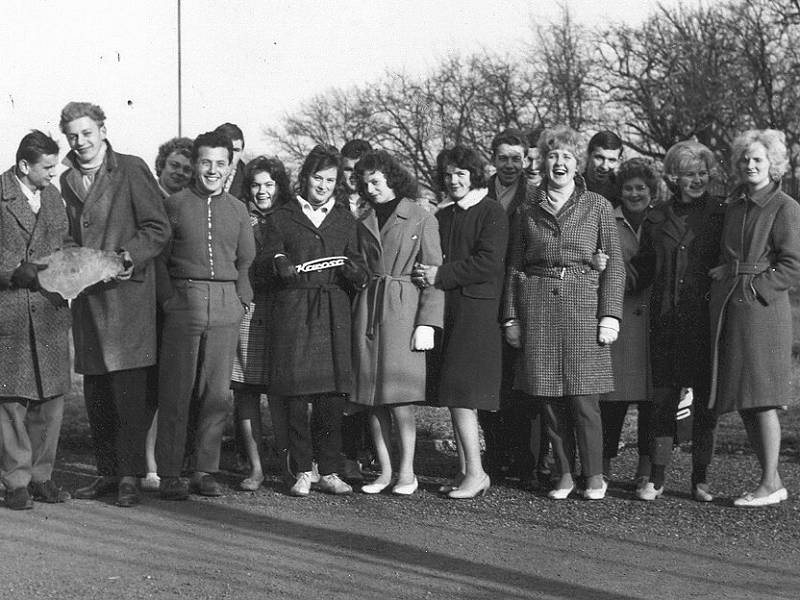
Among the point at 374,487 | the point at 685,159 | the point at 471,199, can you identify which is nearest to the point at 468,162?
the point at 471,199

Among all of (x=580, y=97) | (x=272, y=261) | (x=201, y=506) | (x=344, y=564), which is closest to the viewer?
(x=344, y=564)

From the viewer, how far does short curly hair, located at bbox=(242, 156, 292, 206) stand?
305 inches

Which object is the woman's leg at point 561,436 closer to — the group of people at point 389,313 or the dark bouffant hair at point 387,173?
the group of people at point 389,313

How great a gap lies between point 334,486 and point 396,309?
979 mm

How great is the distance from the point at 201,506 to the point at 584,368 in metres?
2.04

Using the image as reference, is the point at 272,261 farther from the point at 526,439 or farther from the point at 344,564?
the point at 344,564

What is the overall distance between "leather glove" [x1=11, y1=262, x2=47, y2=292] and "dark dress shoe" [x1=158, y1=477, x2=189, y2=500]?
1.18 meters

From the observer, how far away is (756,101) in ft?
118

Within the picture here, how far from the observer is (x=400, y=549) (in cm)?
564

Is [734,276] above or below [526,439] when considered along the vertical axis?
above

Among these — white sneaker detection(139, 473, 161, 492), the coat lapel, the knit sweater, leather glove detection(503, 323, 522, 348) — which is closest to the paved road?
white sneaker detection(139, 473, 161, 492)

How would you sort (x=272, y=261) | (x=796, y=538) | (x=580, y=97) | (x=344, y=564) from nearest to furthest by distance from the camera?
1. (x=344, y=564)
2. (x=796, y=538)
3. (x=272, y=261)
4. (x=580, y=97)

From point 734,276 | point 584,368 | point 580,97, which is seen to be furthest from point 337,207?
point 580,97

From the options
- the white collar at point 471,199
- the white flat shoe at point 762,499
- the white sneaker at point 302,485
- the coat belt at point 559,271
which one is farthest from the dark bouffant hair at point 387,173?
the white flat shoe at point 762,499
